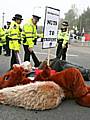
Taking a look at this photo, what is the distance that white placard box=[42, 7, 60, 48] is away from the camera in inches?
329

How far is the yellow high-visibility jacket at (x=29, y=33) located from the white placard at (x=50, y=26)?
3.61ft

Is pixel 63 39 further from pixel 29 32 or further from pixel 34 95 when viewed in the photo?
pixel 34 95

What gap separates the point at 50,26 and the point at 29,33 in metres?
1.54

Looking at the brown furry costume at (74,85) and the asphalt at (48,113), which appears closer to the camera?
the asphalt at (48,113)

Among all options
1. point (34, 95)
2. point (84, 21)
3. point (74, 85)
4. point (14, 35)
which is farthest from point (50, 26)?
point (84, 21)

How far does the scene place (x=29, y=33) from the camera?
10047 millimetres

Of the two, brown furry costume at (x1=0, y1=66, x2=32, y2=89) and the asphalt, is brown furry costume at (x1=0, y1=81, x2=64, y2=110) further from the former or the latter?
brown furry costume at (x1=0, y1=66, x2=32, y2=89)

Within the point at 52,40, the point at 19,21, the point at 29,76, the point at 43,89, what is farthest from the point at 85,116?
the point at 19,21

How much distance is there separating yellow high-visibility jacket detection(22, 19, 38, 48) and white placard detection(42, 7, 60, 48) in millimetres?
1101

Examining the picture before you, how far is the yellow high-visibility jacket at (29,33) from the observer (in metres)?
9.98

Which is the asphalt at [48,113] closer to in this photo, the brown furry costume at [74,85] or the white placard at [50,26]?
the brown furry costume at [74,85]

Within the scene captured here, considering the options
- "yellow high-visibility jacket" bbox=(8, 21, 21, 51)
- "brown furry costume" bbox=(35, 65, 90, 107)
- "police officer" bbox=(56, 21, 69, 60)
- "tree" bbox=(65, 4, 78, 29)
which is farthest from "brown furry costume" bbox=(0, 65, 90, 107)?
"tree" bbox=(65, 4, 78, 29)

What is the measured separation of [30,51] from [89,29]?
70.8m

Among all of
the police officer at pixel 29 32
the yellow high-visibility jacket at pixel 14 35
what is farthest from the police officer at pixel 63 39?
the yellow high-visibility jacket at pixel 14 35
